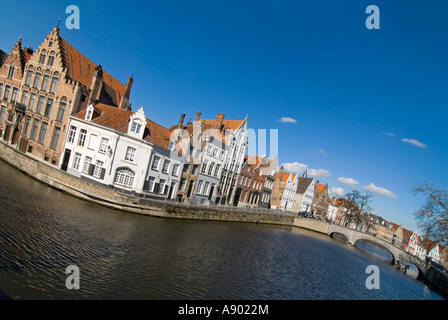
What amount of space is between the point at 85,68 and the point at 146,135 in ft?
54.2

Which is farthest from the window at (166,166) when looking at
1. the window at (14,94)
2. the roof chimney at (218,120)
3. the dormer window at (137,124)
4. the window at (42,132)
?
the window at (14,94)

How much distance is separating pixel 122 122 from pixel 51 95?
11.6 m

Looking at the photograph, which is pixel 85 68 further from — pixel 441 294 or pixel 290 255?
pixel 441 294

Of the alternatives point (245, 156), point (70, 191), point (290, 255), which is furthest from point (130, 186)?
point (245, 156)

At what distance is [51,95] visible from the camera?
36.8 metres

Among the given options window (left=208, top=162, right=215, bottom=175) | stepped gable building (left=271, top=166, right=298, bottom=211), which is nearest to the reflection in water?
stepped gable building (left=271, top=166, right=298, bottom=211)

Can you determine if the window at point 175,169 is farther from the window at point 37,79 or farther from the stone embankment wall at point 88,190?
the window at point 37,79

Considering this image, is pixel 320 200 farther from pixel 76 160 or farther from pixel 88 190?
pixel 88 190

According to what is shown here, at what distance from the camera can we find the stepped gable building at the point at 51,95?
36.0 m

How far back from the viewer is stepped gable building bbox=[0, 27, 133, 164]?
3603 cm

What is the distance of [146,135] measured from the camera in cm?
3534

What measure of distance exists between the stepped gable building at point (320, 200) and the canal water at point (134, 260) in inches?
2456

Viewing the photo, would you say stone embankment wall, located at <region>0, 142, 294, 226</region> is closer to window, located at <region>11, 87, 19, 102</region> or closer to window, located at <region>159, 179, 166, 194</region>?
window, located at <region>159, 179, 166, 194</region>

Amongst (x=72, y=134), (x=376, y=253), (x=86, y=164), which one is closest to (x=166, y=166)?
(x=86, y=164)
